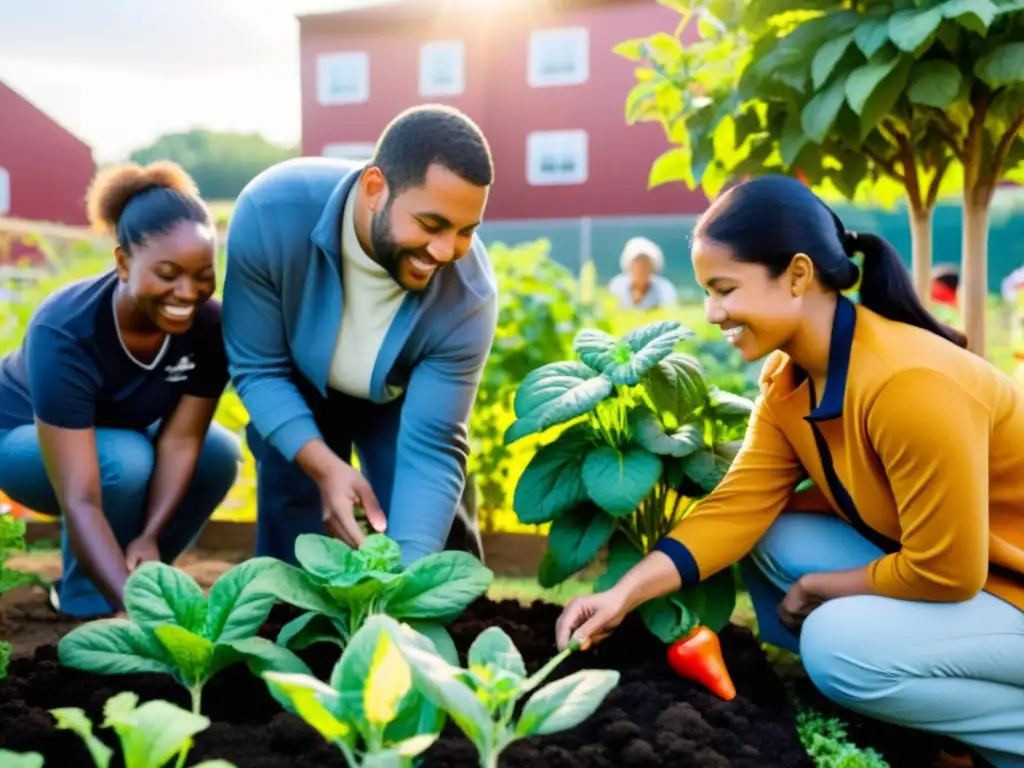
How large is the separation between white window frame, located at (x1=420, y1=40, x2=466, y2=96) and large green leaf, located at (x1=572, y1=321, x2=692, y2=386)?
1368 cm

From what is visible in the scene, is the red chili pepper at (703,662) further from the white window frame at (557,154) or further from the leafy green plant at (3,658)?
the white window frame at (557,154)

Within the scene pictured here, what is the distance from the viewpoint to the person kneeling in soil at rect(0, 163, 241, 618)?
225 centimetres

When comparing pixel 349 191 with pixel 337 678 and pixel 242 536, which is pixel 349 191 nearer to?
pixel 337 678

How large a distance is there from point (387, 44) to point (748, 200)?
1499 centimetres

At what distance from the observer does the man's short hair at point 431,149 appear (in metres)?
1.95

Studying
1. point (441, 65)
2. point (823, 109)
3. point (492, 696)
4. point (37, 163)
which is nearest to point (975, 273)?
point (823, 109)

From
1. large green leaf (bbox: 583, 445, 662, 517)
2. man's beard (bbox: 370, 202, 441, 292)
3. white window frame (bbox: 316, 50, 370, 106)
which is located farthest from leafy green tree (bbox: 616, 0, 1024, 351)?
white window frame (bbox: 316, 50, 370, 106)

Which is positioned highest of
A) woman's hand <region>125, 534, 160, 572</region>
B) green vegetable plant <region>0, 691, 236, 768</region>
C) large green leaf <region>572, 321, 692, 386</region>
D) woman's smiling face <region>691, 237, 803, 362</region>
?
woman's smiling face <region>691, 237, 803, 362</region>

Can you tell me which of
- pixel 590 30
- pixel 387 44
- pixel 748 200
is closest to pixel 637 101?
pixel 748 200

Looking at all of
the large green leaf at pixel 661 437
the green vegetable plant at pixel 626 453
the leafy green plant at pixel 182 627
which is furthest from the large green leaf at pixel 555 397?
the leafy green plant at pixel 182 627

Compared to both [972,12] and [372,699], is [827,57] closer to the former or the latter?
[972,12]

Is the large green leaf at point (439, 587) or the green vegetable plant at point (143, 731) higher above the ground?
the green vegetable plant at point (143, 731)

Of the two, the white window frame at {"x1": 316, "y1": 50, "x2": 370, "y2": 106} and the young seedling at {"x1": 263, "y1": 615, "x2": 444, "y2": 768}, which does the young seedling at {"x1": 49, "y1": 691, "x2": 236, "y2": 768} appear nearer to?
the young seedling at {"x1": 263, "y1": 615, "x2": 444, "y2": 768}

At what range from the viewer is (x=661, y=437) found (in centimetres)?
213
